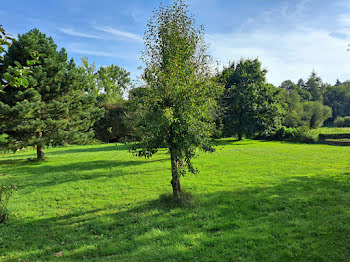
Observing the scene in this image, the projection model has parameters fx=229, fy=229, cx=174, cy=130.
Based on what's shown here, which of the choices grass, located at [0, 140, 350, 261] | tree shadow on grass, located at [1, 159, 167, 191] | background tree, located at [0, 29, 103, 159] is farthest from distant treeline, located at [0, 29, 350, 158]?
grass, located at [0, 140, 350, 261]

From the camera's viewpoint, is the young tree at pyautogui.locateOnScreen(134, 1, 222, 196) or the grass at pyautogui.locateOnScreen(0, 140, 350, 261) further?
the young tree at pyautogui.locateOnScreen(134, 1, 222, 196)

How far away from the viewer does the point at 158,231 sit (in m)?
6.17

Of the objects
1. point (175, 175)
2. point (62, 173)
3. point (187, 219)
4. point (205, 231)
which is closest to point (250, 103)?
point (62, 173)

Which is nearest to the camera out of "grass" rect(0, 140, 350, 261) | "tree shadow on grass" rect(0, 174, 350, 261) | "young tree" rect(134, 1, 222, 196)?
"tree shadow on grass" rect(0, 174, 350, 261)

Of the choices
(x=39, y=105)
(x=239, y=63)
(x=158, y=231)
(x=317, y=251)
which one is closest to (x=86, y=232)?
(x=158, y=231)

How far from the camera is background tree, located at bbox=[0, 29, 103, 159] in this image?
50.5 feet

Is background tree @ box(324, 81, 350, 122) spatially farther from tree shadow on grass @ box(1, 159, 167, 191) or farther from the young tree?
the young tree

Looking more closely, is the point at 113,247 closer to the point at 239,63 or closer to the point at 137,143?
the point at 137,143

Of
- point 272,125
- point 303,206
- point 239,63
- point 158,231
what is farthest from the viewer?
point 239,63

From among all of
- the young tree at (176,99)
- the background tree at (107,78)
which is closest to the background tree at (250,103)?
the young tree at (176,99)

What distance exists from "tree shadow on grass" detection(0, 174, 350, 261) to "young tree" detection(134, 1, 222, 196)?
5.51ft

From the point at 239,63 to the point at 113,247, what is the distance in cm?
3277

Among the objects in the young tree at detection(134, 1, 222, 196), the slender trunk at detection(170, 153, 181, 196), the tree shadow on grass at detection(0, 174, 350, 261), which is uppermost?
the young tree at detection(134, 1, 222, 196)

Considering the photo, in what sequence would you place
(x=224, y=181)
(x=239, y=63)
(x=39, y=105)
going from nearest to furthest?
1. (x=224, y=181)
2. (x=39, y=105)
3. (x=239, y=63)
